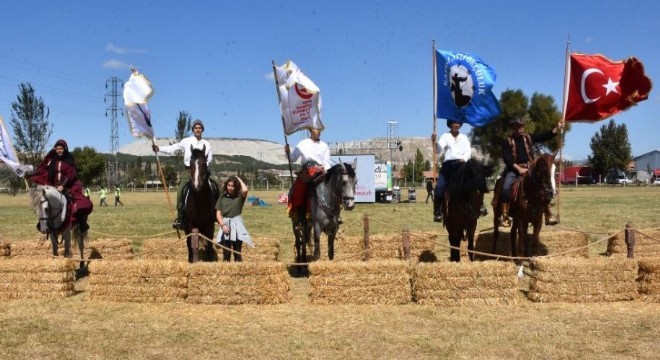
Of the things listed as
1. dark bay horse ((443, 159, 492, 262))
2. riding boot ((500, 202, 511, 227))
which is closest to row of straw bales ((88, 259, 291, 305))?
dark bay horse ((443, 159, 492, 262))

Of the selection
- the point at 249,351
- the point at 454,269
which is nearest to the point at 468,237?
the point at 454,269

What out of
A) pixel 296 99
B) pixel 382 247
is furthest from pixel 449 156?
pixel 382 247

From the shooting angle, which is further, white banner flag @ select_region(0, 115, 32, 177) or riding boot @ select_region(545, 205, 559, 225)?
white banner flag @ select_region(0, 115, 32, 177)

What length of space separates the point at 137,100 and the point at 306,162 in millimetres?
4454

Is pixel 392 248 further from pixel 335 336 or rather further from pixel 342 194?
pixel 335 336

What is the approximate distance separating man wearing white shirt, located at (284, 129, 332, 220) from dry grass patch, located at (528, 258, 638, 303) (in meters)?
4.65

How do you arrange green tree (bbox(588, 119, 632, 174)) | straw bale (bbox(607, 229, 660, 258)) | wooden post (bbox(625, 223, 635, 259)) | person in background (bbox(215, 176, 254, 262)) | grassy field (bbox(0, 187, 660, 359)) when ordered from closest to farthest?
1. grassy field (bbox(0, 187, 660, 359))
2. wooden post (bbox(625, 223, 635, 259))
3. person in background (bbox(215, 176, 254, 262))
4. straw bale (bbox(607, 229, 660, 258))
5. green tree (bbox(588, 119, 632, 174))

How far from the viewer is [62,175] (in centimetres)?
1270

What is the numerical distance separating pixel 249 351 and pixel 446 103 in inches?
325

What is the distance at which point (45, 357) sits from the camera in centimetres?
684

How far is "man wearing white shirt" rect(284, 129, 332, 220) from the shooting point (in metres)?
11.8

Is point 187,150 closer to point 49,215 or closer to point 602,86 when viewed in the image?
point 49,215

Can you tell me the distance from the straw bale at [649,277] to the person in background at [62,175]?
11213mm

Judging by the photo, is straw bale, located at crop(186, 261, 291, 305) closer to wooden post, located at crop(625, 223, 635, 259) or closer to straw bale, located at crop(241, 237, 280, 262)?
straw bale, located at crop(241, 237, 280, 262)
